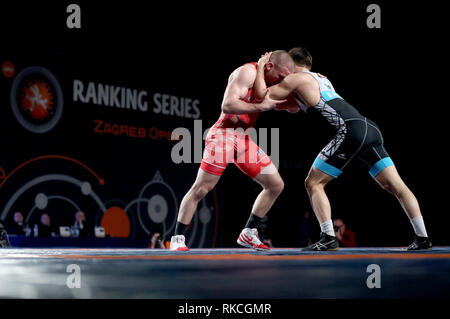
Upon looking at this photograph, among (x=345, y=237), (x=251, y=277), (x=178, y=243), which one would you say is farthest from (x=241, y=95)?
(x=345, y=237)

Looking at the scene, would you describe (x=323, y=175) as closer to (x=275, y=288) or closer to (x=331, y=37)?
(x=275, y=288)

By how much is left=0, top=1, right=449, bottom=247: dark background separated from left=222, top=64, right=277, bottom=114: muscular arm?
3.73 meters

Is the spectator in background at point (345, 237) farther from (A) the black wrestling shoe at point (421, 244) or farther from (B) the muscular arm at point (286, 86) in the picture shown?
(B) the muscular arm at point (286, 86)

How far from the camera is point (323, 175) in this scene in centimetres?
353

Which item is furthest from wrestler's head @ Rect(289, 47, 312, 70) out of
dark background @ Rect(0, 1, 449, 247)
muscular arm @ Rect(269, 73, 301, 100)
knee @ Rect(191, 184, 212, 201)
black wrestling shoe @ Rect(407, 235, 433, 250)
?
dark background @ Rect(0, 1, 449, 247)

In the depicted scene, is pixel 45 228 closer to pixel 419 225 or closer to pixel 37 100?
pixel 37 100

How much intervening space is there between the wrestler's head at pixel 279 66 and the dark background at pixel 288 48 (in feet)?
11.6

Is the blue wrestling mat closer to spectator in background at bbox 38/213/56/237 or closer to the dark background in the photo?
the dark background

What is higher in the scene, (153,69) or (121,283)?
(153,69)

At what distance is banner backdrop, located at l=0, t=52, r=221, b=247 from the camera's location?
10352 mm

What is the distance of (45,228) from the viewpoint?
33.2ft

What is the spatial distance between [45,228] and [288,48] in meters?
5.52

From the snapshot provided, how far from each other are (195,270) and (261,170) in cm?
146
